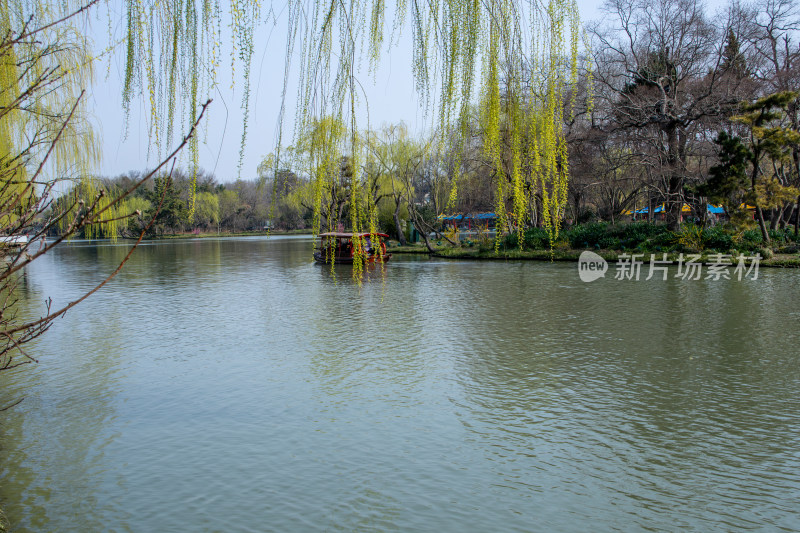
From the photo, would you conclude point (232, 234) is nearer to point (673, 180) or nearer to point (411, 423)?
point (673, 180)

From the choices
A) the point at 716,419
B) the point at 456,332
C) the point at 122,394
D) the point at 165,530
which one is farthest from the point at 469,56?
the point at 456,332

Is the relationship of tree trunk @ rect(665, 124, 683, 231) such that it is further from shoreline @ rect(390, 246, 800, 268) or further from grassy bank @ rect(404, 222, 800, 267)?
shoreline @ rect(390, 246, 800, 268)

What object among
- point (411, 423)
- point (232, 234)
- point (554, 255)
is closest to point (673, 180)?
point (554, 255)

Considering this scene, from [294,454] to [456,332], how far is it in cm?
535

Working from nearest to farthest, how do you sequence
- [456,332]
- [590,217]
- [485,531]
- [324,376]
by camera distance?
1. [485,531]
2. [324,376]
3. [456,332]
4. [590,217]

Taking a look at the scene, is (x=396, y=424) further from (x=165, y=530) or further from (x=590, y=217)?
(x=590, y=217)

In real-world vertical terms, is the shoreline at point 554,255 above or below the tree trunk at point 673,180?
below

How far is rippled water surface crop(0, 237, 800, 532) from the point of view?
4.34 meters

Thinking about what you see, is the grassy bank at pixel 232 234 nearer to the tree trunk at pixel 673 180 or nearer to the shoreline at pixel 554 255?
the shoreline at pixel 554 255

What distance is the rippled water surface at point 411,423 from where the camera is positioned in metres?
4.34

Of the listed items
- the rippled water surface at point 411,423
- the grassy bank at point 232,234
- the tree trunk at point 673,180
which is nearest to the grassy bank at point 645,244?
the tree trunk at point 673,180

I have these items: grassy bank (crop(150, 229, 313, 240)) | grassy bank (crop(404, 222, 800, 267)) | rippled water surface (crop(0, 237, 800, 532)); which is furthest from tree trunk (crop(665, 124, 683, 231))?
grassy bank (crop(150, 229, 313, 240))

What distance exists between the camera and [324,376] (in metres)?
7.56

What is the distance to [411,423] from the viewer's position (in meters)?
5.87
